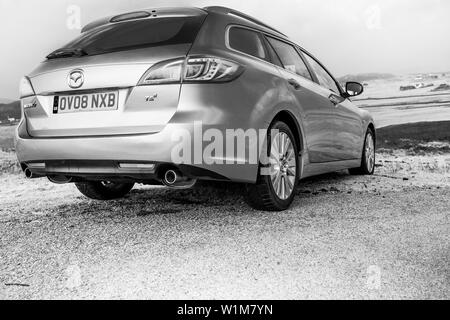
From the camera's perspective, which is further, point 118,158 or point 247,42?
point 247,42

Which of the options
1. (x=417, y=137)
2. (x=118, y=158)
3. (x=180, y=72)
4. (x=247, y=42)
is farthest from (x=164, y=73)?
(x=417, y=137)

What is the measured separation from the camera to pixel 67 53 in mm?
4246

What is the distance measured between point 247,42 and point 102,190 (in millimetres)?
2403

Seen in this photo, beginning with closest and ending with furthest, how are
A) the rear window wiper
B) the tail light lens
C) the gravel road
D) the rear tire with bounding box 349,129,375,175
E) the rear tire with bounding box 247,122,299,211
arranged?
the gravel road
the rear window wiper
the tail light lens
the rear tire with bounding box 247,122,299,211
the rear tire with bounding box 349,129,375,175

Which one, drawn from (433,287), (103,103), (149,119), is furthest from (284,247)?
(103,103)

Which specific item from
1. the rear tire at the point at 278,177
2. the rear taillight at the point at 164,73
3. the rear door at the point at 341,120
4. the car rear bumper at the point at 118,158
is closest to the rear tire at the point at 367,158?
the rear door at the point at 341,120

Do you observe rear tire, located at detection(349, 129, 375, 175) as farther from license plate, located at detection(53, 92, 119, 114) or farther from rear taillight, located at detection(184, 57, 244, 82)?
license plate, located at detection(53, 92, 119, 114)

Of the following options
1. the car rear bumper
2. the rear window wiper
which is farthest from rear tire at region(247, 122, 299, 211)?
the rear window wiper

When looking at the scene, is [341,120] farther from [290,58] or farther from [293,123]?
[293,123]

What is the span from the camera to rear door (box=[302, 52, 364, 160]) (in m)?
6.30

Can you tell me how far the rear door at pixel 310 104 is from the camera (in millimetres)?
5242

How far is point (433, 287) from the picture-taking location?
2732mm
